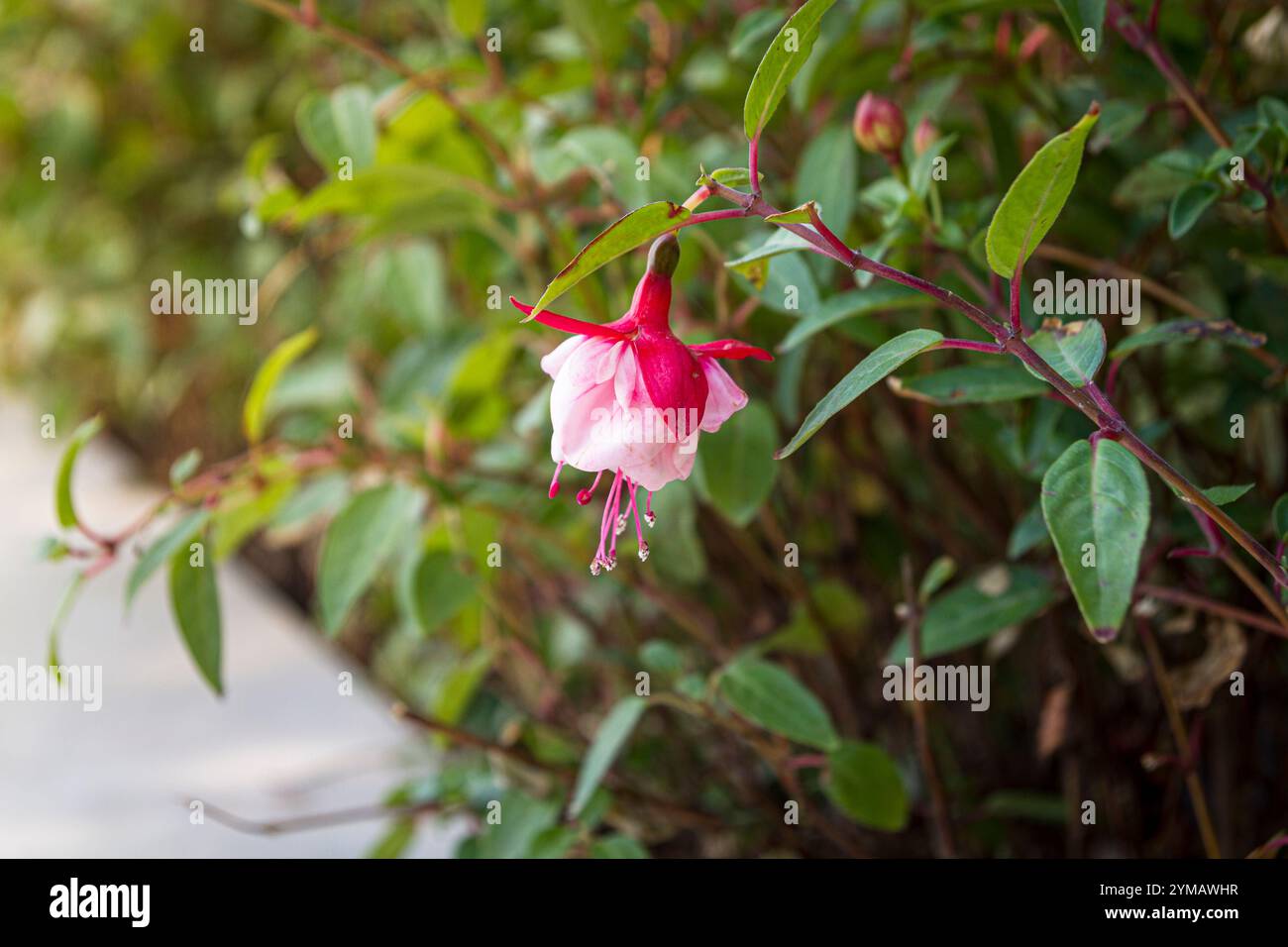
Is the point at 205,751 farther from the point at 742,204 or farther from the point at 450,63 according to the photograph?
the point at 742,204

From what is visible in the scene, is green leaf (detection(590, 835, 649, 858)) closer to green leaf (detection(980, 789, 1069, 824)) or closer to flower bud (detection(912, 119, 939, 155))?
green leaf (detection(980, 789, 1069, 824))

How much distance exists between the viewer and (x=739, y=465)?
62cm

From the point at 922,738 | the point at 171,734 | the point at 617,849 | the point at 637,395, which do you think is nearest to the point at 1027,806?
the point at 922,738

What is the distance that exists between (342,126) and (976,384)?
0.39m

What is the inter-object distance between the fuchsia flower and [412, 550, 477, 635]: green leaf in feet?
1.16

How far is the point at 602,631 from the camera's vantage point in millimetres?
944

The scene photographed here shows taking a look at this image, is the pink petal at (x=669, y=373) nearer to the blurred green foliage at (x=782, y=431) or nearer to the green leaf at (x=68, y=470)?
the blurred green foliage at (x=782, y=431)

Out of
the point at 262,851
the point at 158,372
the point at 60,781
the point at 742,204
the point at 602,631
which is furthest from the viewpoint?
the point at 158,372

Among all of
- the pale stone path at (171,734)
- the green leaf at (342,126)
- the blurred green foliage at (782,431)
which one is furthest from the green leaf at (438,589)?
the pale stone path at (171,734)

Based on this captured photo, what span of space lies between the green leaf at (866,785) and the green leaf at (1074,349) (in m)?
0.26

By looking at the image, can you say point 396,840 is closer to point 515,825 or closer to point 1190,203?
point 515,825
